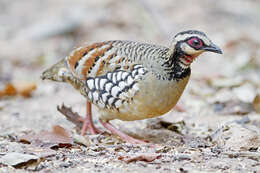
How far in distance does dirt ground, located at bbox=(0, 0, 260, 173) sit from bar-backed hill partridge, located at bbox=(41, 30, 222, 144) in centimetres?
36

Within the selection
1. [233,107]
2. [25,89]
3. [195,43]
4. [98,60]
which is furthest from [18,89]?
[195,43]

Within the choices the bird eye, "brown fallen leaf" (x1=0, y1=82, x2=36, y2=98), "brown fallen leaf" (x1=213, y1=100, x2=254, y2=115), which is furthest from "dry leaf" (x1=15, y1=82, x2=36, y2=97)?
the bird eye

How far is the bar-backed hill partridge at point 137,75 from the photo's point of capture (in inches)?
180

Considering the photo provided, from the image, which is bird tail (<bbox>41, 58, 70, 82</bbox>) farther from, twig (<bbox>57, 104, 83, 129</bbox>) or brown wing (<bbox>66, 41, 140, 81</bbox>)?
twig (<bbox>57, 104, 83, 129</bbox>)

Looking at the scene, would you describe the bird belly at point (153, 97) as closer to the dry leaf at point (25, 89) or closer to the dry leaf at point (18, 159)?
the dry leaf at point (18, 159)

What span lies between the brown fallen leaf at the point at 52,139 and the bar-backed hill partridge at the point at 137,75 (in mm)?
504

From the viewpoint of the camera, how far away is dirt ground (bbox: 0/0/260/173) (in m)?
3.85

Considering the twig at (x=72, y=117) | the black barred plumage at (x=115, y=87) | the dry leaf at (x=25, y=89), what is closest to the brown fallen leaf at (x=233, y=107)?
the twig at (x=72, y=117)

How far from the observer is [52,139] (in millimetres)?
4562

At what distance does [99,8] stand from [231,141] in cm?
836

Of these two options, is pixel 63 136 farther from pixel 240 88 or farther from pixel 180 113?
pixel 240 88

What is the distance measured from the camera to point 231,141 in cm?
448

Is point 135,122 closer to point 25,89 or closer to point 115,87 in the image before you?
point 115,87

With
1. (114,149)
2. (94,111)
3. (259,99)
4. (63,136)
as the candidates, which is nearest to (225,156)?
(114,149)
